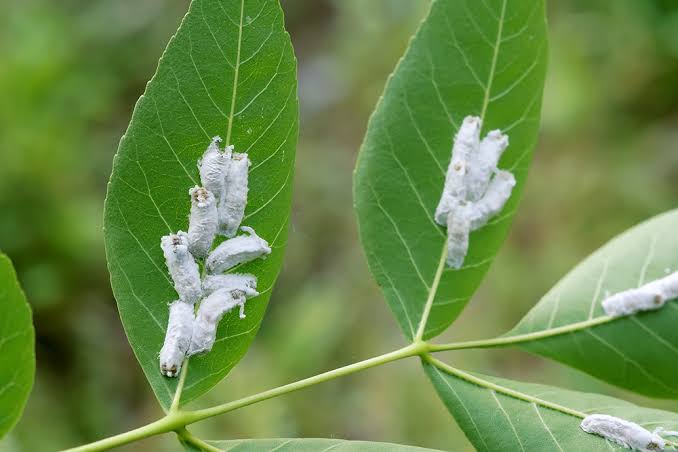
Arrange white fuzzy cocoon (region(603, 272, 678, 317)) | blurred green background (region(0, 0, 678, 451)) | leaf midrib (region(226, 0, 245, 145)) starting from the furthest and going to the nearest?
blurred green background (region(0, 0, 678, 451)), white fuzzy cocoon (region(603, 272, 678, 317)), leaf midrib (region(226, 0, 245, 145))

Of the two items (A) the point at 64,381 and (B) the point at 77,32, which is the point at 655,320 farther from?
(B) the point at 77,32

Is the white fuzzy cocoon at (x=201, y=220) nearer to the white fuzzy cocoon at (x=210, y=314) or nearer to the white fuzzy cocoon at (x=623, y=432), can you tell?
the white fuzzy cocoon at (x=210, y=314)

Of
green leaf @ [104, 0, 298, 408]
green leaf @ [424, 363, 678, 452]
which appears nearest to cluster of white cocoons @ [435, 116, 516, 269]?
green leaf @ [424, 363, 678, 452]

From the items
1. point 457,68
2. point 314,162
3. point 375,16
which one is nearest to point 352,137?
point 314,162

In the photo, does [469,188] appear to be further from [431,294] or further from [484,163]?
[431,294]

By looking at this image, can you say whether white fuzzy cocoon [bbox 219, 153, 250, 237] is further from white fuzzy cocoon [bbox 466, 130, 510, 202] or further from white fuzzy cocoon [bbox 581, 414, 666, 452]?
white fuzzy cocoon [bbox 581, 414, 666, 452]
